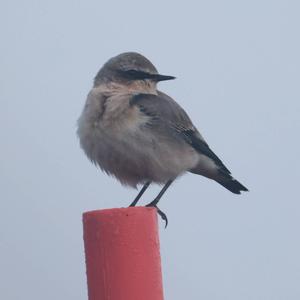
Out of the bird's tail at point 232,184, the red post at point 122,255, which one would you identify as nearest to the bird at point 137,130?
the bird's tail at point 232,184

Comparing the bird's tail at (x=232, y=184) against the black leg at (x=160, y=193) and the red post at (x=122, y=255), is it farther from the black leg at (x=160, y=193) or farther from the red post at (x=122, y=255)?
the red post at (x=122, y=255)

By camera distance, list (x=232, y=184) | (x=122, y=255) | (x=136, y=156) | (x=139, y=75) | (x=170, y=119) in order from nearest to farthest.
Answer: (x=122, y=255)
(x=136, y=156)
(x=170, y=119)
(x=139, y=75)
(x=232, y=184)

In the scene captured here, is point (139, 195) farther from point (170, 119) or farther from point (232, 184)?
point (232, 184)

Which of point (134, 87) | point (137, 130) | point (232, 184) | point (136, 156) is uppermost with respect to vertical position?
point (134, 87)

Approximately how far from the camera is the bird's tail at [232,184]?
921cm

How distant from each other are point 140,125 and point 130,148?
0.88 feet

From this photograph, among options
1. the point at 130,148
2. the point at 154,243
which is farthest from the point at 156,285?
the point at 130,148

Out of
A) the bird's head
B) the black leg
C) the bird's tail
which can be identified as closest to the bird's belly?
the black leg

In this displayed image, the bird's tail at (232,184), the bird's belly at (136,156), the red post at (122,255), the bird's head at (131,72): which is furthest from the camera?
the bird's tail at (232,184)

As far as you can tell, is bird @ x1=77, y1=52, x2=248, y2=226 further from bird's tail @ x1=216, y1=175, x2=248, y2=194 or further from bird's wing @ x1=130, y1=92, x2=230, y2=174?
bird's tail @ x1=216, y1=175, x2=248, y2=194

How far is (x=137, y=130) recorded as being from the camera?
730 cm

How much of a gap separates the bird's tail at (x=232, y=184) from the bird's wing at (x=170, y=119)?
0.43 metres

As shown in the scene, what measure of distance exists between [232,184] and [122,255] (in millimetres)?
4654

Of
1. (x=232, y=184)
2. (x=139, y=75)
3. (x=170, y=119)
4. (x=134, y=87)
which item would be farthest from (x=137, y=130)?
(x=232, y=184)
